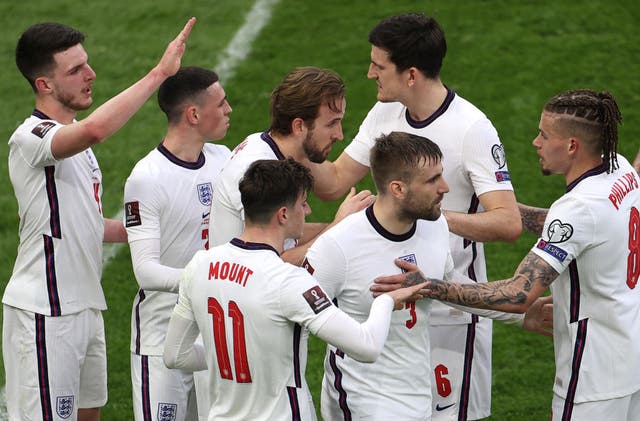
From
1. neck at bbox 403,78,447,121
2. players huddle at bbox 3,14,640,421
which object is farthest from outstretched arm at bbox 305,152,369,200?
neck at bbox 403,78,447,121

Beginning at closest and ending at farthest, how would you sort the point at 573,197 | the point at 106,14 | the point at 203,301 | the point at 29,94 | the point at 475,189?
the point at 203,301
the point at 573,197
the point at 475,189
the point at 29,94
the point at 106,14

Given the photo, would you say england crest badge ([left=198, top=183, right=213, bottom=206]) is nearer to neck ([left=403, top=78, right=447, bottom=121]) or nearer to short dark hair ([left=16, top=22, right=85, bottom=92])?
short dark hair ([left=16, top=22, right=85, bottom=92])

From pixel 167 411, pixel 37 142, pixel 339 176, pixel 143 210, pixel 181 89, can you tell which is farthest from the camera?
pixel 339 176

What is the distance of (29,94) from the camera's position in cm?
1327

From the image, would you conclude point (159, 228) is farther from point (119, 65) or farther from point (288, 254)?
point (119, 65)

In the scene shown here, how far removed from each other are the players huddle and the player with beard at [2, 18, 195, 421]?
1 centimetres

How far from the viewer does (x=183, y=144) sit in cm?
673

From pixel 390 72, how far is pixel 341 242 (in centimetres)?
139

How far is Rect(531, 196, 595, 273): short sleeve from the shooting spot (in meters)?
5.66

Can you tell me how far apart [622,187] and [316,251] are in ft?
5.29

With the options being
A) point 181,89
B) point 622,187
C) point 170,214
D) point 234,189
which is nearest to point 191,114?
point 181,89

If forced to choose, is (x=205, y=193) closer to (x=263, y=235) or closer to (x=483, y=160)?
(x=263, y=235)

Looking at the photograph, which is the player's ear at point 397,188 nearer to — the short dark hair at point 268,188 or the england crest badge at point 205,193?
the short dark hair at point 268,188

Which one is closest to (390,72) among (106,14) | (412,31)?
(412,31)
